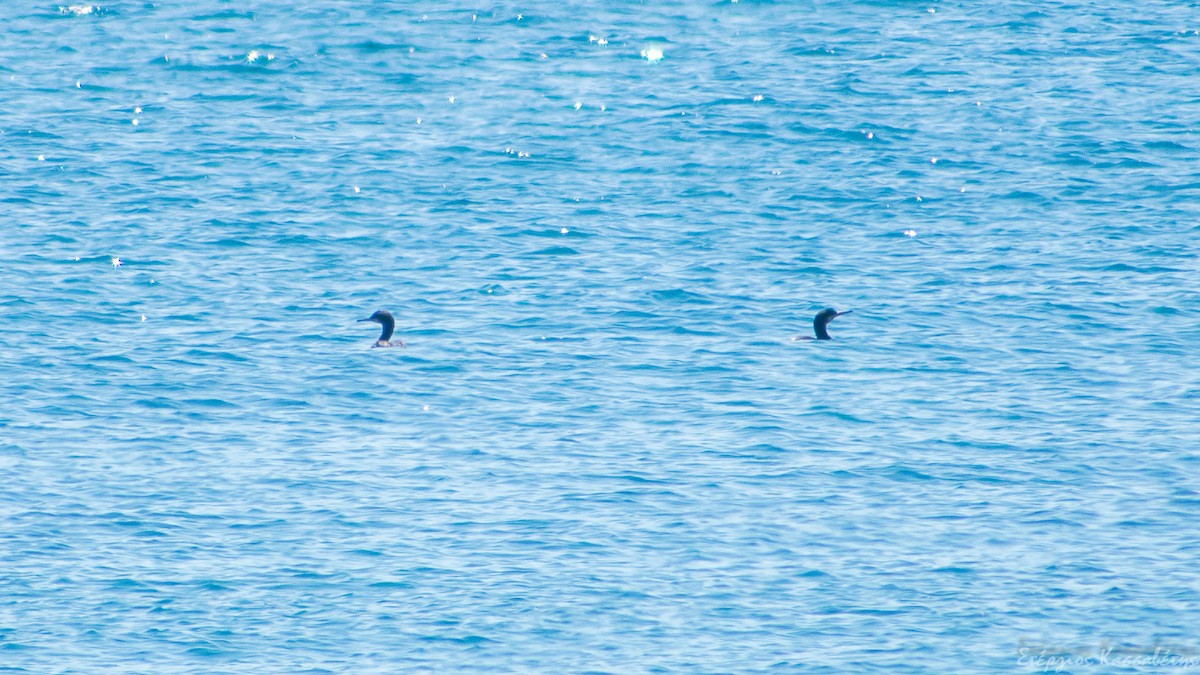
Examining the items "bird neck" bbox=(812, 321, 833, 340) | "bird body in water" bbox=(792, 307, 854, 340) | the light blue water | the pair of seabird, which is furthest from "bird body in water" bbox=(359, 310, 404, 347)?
"bird neck" bbox=(812, 321, 833, 340)

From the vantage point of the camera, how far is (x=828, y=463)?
1268 inches

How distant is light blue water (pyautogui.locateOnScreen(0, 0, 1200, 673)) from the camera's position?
87.6 ft

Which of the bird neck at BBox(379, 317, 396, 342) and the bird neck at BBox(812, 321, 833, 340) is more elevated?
the bird neck at BBox(379, 317, 396, 342)

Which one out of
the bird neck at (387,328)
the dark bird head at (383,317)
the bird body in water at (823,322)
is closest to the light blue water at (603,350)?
the bird body in water at (823,322)

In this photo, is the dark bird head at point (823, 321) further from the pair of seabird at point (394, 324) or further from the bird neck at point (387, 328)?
the bird neck at point (387, 328)

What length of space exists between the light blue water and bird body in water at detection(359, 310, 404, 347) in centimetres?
47

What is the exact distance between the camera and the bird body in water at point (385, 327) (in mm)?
38531

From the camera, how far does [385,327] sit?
38.8 m

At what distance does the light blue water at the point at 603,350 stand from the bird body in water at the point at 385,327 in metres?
0.47

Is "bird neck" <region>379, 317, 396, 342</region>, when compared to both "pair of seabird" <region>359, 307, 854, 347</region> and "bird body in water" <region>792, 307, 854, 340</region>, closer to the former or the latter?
"pair of seabird" <region>359, 307, 854, 347</region>

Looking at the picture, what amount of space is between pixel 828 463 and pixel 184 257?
19.4 m

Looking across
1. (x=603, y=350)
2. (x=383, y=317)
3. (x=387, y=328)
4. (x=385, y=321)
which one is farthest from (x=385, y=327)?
(x=603, y=350)

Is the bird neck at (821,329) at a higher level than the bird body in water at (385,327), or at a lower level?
lower

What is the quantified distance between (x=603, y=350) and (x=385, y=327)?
181 inches
